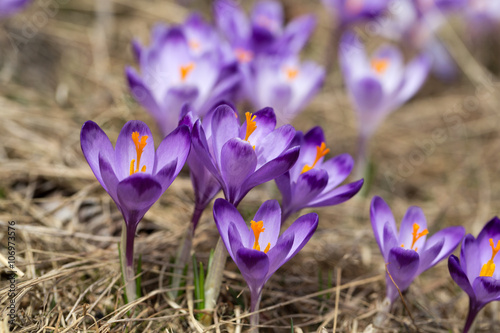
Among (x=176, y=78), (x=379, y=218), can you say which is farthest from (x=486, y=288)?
(x=176, y=78)

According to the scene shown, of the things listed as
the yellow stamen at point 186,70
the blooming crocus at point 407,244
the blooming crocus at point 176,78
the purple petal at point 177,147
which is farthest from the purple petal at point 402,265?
the yellow stamen at point 186,70

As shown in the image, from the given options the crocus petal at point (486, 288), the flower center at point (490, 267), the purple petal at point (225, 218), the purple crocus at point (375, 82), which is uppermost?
the purple crocus at point (375, 82)

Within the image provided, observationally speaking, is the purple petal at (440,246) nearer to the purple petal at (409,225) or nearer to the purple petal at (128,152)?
the purple petal at (409,225)

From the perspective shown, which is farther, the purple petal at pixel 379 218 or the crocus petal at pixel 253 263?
the purple petal at pixel 379 218

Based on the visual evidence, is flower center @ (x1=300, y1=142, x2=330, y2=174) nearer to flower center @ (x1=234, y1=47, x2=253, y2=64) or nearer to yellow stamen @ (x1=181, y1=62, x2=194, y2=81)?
yellow stamen @ (x1=181, y1=62, x2=194, y2=81)

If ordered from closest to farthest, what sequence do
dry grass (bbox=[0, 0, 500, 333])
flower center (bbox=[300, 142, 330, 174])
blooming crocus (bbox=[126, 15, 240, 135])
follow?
flower center (bbox=[300, 142, 330, 174]) → dry grass (bbox=[0, 0, 500, 333]) → blooming crocus (bbox=[126, 15, 240, 135])

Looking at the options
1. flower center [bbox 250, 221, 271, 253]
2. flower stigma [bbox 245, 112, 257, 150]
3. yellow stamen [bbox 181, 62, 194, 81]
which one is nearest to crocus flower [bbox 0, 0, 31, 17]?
yellow stamen [bbox 181, 62, 194, 81]

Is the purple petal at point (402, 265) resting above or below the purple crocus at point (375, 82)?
below
